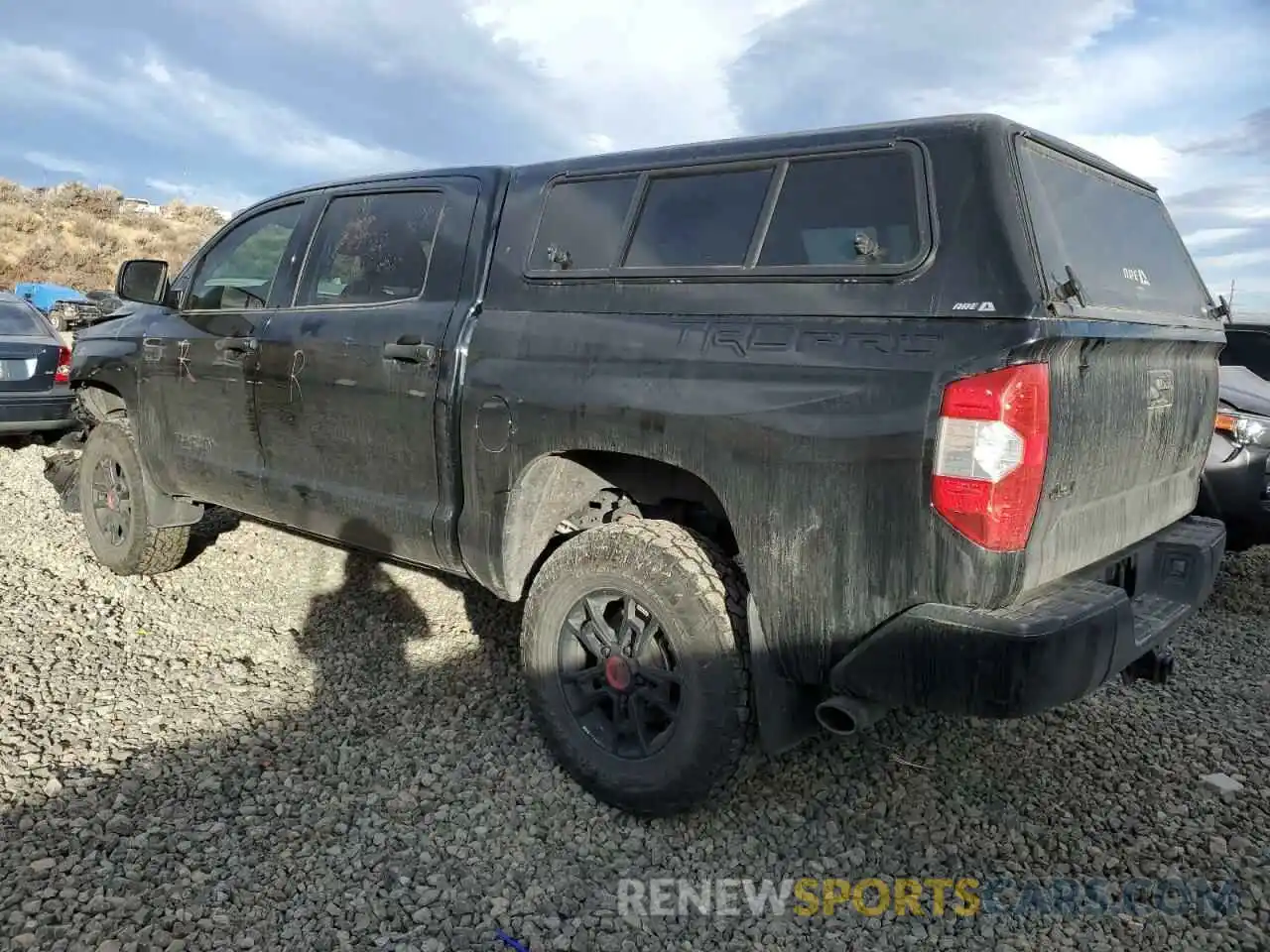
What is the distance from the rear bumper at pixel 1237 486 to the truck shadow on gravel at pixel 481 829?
5.92ft

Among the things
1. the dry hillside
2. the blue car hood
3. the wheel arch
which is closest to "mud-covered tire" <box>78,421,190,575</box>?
the wheel arch

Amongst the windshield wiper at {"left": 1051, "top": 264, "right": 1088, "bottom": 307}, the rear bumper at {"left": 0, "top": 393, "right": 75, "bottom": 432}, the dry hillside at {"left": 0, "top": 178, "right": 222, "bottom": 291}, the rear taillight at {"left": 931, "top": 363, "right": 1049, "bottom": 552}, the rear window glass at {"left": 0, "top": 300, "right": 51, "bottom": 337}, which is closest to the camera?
the rear taillight at {"left": 931, "top": 363, "right": 1049, "bottom": 552}

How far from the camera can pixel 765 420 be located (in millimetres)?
2467

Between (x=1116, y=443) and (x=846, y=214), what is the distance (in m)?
0.98

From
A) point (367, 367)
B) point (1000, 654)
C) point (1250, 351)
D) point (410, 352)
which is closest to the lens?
point (1000, 654)

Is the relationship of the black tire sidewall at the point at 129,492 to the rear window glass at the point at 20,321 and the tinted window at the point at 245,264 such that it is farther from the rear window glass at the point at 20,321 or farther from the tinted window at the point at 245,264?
the rear window glass at the point at 20,321

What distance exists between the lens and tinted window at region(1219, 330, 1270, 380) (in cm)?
677

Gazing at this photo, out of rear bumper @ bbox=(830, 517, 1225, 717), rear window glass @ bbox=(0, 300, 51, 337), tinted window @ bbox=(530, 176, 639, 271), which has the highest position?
tinted window @ bbox=(530, 176, 639, 271)

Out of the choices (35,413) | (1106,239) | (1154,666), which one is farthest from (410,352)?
(35,413)

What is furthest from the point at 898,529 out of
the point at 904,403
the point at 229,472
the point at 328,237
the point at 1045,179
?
the point at 229,472

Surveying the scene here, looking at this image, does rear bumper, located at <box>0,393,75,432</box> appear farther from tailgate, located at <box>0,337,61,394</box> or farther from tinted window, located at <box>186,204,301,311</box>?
tinted window, located at <box>186,204,301,311</box>

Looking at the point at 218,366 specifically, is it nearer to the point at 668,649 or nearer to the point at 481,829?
the point at 481,829

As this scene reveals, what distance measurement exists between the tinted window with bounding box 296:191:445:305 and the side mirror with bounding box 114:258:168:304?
3.66 feet

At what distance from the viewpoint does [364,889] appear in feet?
8.66
